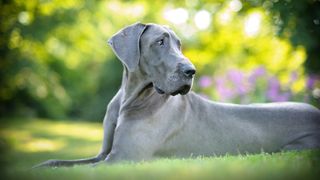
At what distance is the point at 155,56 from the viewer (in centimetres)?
559

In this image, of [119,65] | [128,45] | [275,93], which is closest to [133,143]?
[128,45]

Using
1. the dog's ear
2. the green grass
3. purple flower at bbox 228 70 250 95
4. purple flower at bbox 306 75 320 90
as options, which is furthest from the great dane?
purple flower at bbox 228 70 250 95

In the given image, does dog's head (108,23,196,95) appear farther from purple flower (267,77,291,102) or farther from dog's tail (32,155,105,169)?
purple flower (267,77,291,102)

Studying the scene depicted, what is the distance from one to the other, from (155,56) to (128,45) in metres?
0.33

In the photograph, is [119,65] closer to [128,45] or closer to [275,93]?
[275,93]

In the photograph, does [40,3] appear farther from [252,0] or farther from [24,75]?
[252,0]

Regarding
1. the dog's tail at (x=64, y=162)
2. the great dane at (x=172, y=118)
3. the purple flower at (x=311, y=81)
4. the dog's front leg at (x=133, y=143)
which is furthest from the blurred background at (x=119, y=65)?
the dog's tail at (x=64, y=162)

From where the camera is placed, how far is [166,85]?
5.42 m

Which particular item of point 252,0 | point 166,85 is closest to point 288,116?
point 166,85

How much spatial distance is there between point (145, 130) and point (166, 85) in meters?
0.56

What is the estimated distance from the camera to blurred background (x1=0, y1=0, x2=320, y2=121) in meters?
9.94

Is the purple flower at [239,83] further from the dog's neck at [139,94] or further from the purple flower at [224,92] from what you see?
the dog's neck at [139,94]

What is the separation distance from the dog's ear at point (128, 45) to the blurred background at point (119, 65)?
68.6 inches

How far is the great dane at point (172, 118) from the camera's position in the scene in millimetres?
5531
